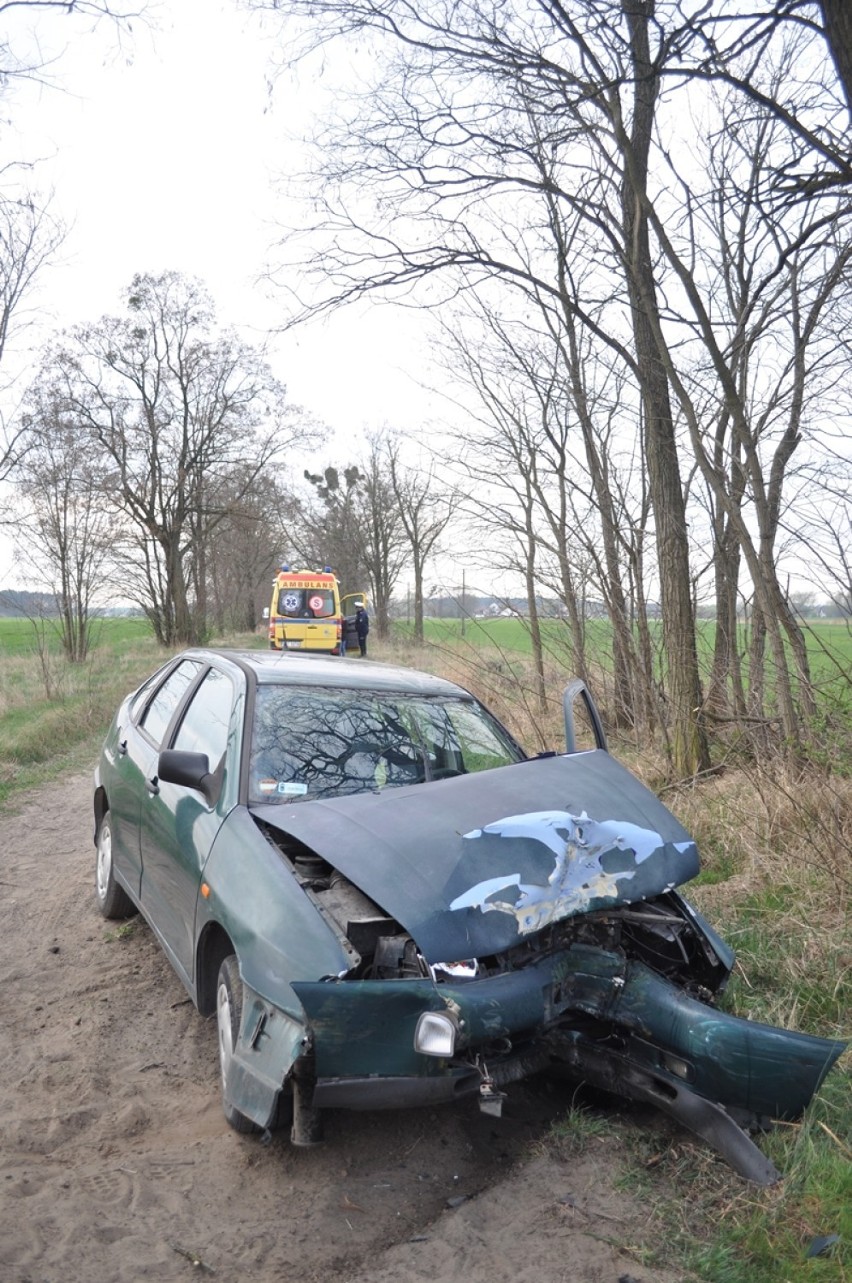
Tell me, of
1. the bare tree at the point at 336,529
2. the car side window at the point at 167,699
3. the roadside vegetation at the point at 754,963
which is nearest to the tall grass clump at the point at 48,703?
the roadside vegetation at the point at 754,963

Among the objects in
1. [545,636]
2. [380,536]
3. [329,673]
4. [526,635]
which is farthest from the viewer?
[380,536]

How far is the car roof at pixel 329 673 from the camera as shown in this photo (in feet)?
14.9

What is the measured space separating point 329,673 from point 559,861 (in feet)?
6.18

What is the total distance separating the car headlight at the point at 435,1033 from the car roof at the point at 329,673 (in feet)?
6.65

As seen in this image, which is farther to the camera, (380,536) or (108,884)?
(380,536)

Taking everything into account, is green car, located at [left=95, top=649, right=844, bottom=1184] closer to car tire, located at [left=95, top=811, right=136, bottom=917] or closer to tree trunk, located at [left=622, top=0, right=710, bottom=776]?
car tire, located at [left=95, top=811, right=136, bottom=917]

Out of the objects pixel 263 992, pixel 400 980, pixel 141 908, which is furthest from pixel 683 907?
pixel 141 908

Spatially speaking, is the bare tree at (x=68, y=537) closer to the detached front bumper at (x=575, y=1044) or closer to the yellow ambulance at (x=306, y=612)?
the yellow ambulance at (x=306, y=612)

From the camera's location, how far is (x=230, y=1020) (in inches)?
126

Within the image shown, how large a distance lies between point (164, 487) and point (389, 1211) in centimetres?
3354

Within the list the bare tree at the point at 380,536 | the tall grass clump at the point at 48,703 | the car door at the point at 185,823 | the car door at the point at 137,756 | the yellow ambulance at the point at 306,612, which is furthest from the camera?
the bare tree at the point at 380,536

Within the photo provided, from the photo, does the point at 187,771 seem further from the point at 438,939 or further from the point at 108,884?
the point at 108,884

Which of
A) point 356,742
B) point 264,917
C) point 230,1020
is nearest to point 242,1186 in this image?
point 230,1020

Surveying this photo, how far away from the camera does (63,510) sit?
72.1 ft
